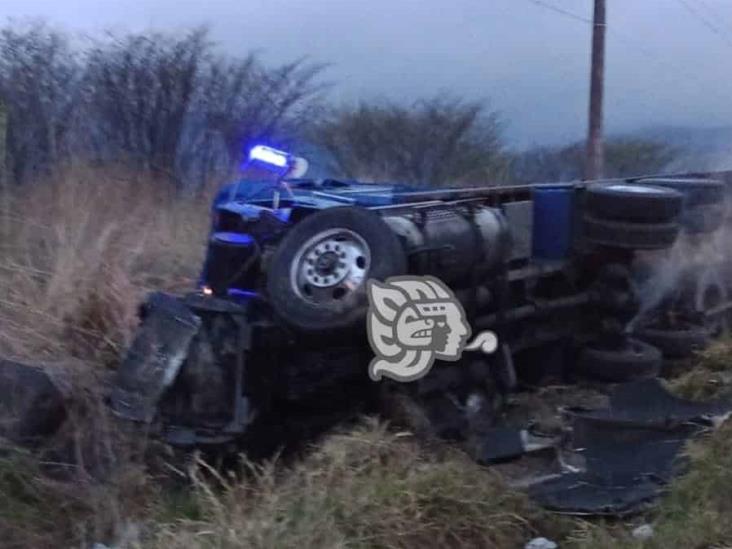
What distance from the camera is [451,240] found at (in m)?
7.34

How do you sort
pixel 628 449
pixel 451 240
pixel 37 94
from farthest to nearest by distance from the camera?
pixel 37 94
pixel 451 240
pixel 628 449

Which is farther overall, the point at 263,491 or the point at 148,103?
the point at 148,103

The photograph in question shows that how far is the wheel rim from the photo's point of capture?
693 centimetres

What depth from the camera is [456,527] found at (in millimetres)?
6066

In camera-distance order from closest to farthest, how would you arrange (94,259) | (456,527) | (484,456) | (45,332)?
(456,527) < (484,456) < (45,332) < (94,259)

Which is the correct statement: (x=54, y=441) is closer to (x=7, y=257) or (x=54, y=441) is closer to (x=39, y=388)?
(x=39, y=388)

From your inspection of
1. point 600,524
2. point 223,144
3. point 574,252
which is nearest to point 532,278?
point 574,252

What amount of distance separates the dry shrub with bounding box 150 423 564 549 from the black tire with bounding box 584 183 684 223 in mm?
2359

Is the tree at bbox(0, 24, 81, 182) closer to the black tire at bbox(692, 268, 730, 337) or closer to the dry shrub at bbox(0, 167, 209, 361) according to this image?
the dry shrub at bbox(0, 167, 209, 361)

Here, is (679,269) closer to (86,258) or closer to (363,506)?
(86,258)

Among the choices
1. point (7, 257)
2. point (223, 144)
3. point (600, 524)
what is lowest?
point (600, 524)

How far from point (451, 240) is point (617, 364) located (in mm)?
1949

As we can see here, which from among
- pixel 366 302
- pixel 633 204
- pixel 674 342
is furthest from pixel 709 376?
pixel 366 302

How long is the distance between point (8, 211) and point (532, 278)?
12.6 ft
